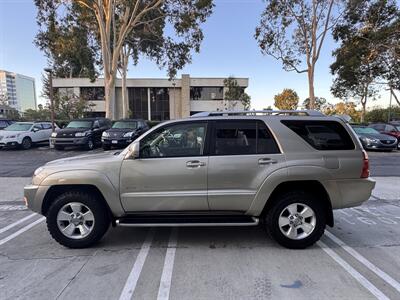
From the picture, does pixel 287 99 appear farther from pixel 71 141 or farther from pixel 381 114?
pixel 71 141

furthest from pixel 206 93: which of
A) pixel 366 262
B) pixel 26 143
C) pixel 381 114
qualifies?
pixel 366 262

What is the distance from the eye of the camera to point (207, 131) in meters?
4.04

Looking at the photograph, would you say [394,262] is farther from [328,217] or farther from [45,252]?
[45,252]

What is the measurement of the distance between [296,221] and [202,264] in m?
1.41

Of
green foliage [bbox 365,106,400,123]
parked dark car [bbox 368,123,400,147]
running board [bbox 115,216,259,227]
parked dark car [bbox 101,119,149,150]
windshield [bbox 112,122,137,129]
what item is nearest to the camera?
running board [bbox 115,216,259,227]

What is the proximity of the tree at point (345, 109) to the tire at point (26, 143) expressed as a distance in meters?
44.6

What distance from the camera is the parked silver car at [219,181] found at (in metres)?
3.87

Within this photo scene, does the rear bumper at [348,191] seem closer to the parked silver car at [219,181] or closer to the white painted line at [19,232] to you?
the parked silver car at [219,181]

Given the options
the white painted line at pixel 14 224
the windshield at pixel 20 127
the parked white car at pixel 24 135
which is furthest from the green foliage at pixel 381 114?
the white painted line at pixel 14 224

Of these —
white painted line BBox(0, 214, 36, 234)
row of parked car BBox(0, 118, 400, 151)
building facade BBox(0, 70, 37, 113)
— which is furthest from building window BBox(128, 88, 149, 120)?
white painted line BBox(0, 214, 36, 234)

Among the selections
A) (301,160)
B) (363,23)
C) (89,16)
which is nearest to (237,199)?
(301,160)

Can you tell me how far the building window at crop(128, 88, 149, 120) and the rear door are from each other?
147 feet

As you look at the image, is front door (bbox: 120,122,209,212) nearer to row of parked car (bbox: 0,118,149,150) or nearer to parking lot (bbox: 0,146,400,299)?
parking lot (bbox: 0,146,400,299)

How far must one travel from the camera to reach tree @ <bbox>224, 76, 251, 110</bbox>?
4322 cm
